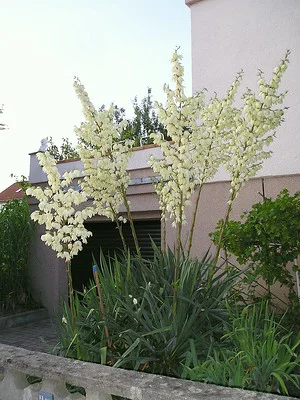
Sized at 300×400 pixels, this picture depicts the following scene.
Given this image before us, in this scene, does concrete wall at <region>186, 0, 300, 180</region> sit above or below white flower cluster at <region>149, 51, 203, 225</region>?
above

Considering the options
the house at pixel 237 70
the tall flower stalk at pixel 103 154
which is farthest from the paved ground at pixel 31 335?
the tall flower stalk at pixel 103 154

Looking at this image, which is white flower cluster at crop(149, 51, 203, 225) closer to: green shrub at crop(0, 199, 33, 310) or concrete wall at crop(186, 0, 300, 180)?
concrete wall at crop(186, 0, 300, 180)

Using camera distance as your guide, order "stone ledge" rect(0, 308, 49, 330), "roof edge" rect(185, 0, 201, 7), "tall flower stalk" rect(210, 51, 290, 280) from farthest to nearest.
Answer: "stone ledge" rect(0, 308, 49, 330) → "roof edge" rect(185, 0, 201, 7) → "tall flower stalk" rect(210, 51, 290, 280)

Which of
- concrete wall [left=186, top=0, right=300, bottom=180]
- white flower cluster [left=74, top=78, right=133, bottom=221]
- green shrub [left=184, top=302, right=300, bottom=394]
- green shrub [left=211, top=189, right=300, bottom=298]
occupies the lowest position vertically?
green shrub [left=184, top=302, right=300, bottom=394]

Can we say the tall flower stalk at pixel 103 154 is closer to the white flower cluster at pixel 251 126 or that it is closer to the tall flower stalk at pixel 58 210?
the tall flower stalk at pixel 58 210

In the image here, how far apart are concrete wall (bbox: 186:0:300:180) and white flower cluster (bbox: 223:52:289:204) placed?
6.86 feet

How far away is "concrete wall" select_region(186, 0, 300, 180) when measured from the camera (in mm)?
5719

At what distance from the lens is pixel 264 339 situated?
10.2ft

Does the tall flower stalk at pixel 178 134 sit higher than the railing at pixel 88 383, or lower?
higher

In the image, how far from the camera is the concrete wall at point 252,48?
5.72 metres

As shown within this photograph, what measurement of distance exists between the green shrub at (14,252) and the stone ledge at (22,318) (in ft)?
1.37

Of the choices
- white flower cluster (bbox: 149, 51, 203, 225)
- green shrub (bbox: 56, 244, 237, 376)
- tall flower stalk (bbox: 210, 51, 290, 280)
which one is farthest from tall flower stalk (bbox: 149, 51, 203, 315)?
tall flower stalk (bbox: 210, 51, 290, 280)

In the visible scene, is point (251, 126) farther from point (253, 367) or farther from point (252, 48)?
point (252, 48)

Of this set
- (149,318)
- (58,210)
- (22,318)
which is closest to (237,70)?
(58,210)
